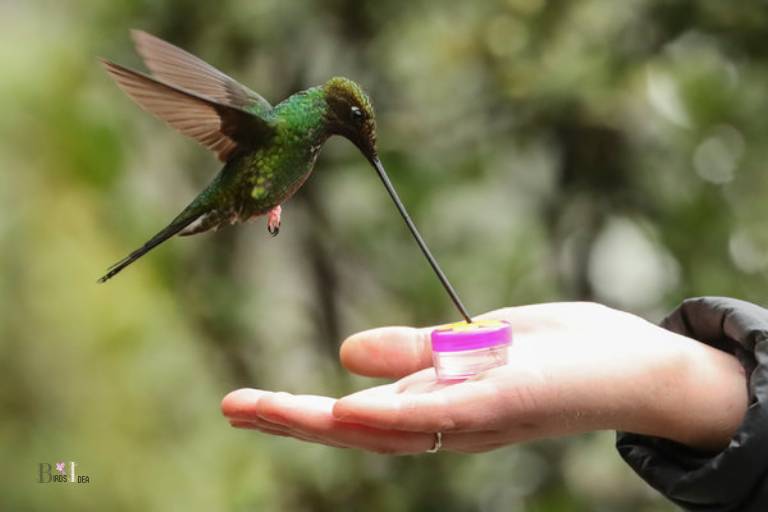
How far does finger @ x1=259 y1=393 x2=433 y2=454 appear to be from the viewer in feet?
1.71

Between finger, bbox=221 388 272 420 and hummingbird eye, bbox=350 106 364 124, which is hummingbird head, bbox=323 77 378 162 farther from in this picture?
finger, bbox=221 388 272 420

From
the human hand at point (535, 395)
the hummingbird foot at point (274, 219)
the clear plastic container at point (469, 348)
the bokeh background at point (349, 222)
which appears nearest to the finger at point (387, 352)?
the human hand at point (535, 395)

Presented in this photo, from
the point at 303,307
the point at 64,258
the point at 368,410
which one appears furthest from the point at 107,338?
the point at 368,410

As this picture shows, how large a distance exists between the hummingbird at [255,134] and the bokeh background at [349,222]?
1.76 ft

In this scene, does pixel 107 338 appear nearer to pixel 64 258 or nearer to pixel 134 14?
pixel 64 258

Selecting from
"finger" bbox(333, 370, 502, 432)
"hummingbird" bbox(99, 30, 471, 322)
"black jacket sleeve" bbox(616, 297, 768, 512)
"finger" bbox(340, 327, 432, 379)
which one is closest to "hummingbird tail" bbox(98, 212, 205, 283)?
"hummingbird" bbox(99, 30, 471, 322)

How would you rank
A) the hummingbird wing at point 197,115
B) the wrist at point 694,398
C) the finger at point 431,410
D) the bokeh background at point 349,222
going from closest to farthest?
1. the hummingbird wing at point 197,115
2. the finger at point 431,410
3. the wrist at point 694,398
4. the bokeh background at point 349,222

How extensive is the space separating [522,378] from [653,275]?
721 millimetres

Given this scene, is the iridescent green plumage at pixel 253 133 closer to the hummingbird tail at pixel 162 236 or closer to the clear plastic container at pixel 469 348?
the hummingbird tail at pixel 162 236

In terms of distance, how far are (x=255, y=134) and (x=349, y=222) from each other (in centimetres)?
81

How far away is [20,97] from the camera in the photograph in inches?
36.6

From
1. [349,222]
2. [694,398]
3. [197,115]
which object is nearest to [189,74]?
[197,115]

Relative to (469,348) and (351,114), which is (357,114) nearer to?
(351,114)

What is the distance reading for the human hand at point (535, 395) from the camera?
51 centimetres
